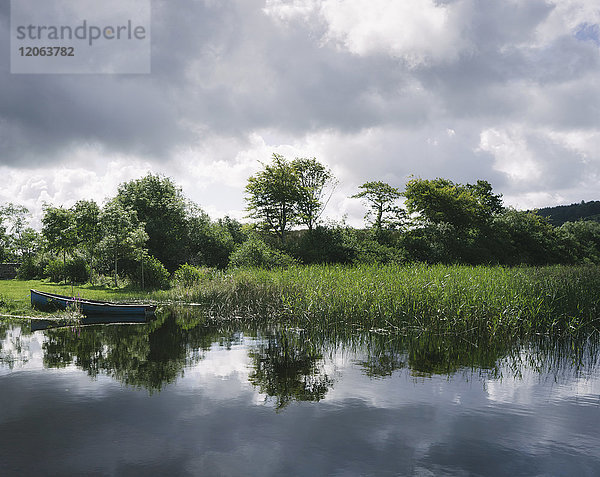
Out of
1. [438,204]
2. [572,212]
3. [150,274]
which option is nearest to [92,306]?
[150,274]

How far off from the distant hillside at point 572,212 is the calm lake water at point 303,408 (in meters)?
68.7

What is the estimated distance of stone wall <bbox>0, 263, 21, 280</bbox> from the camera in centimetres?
3450

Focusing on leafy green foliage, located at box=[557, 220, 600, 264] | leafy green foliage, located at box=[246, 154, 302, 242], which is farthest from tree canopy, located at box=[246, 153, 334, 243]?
leafy green foliage, located at box=[557, 220, 600, 264]

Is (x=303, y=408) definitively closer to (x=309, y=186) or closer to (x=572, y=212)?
(x=309, y=186)

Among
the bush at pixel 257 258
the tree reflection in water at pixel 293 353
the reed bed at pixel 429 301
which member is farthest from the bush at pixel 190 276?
the tree reflection in water at pixel 293 353

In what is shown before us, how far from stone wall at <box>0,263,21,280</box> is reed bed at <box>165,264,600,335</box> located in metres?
26.8

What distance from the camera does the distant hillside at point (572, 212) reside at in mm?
69931

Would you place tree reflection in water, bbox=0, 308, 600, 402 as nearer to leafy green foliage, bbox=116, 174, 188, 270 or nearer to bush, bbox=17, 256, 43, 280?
leafy green foliage, bbox=116, 174, 188, 270

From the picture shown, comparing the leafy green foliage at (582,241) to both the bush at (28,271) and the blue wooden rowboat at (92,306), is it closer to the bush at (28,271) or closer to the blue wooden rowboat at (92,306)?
the blue wooden rowboat at (92,306)

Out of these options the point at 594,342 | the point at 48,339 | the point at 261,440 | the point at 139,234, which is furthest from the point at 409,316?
the point at 139,234

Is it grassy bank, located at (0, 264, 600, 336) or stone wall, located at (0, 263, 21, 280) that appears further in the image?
stone wall, located at (0, 263, 21, 280)

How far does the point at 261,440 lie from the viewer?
5570 millimetres

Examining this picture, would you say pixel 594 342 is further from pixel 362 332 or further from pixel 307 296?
pixel 307 296

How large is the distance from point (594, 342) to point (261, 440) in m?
9.49
